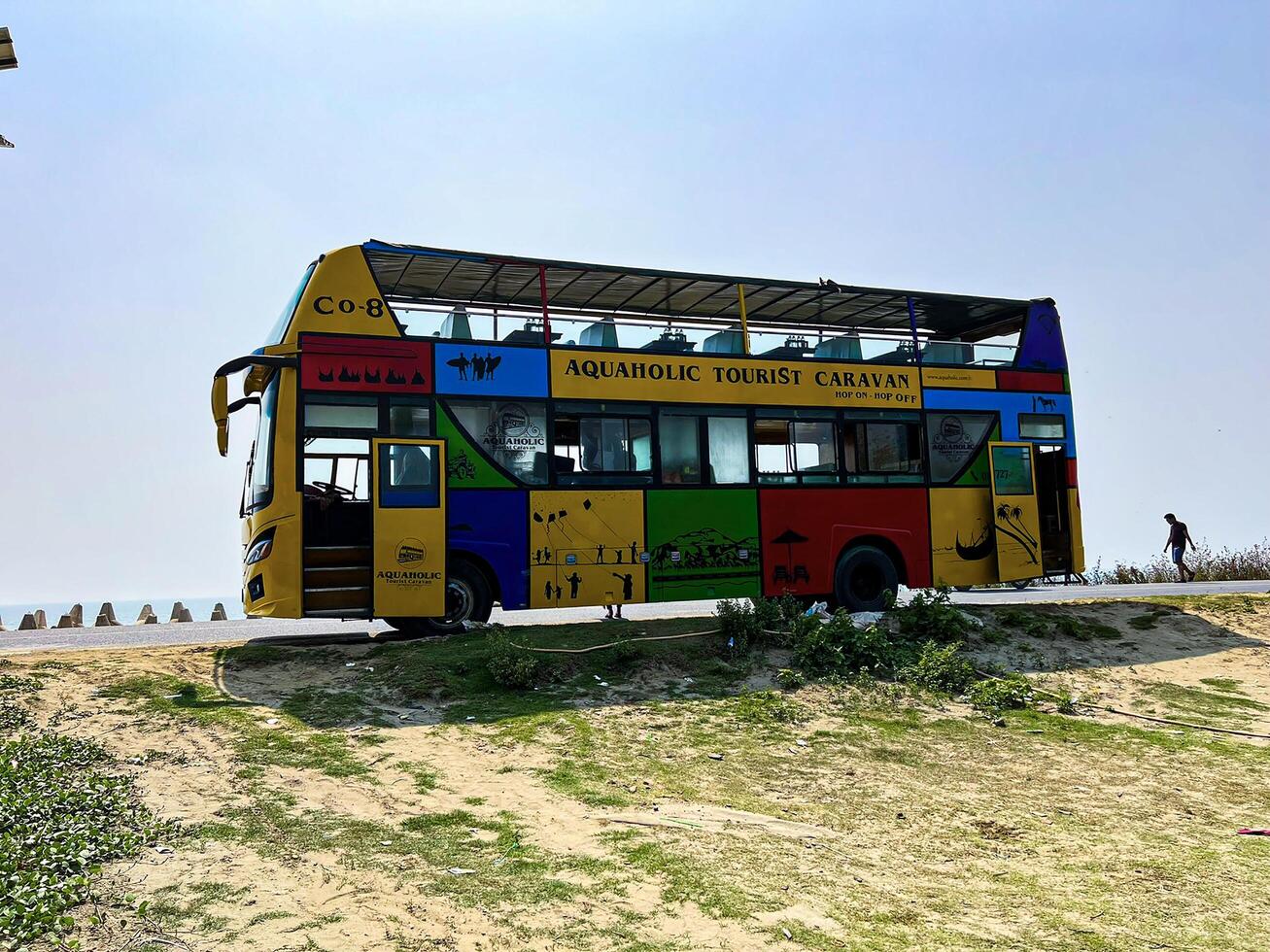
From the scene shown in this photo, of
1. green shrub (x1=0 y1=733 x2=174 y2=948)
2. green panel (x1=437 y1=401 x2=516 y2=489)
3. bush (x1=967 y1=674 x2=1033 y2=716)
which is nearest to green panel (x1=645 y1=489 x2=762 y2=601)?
green panel (x1=437 y1=401 x2=516 y2=489)

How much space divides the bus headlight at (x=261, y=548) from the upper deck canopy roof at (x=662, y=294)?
3.43 m

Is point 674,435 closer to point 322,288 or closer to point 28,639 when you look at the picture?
point 322,288

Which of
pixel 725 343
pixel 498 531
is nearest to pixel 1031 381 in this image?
pixel 725 343

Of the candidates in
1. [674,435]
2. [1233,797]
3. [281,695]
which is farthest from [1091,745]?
[281,695]

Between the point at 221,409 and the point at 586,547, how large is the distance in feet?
14.8

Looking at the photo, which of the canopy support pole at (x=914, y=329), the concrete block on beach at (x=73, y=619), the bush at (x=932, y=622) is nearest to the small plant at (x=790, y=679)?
the bush at (x=932, y=622)

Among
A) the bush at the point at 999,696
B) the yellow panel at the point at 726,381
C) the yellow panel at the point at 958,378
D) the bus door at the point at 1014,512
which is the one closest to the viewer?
the bush at the point at 999,696

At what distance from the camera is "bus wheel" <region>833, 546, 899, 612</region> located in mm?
13625

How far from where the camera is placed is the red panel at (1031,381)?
15180mm

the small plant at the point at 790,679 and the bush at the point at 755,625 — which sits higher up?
the bush at the point at 755,625

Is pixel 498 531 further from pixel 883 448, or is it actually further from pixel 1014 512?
pixel 1014 512

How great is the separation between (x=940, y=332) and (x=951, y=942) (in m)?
13.5

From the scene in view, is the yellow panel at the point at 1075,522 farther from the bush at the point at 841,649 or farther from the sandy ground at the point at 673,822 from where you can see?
the bush at the point at 841,649

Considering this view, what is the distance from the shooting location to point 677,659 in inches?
398
